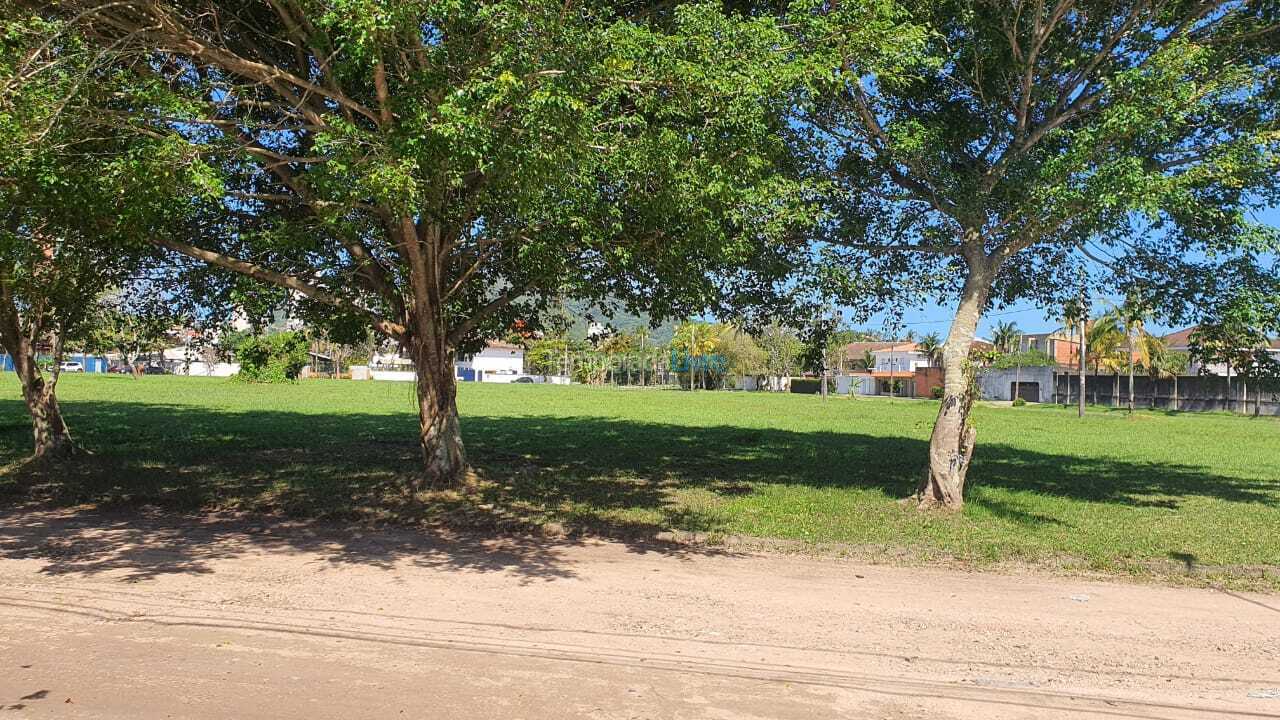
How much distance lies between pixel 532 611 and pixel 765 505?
19.4 ft

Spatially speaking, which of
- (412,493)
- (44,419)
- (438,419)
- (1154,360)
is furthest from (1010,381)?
(44,419)

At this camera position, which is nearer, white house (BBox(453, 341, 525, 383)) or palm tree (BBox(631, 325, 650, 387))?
palm tree (BBox(631, 325, 650, 387))

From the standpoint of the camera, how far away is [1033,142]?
11625 millimetres

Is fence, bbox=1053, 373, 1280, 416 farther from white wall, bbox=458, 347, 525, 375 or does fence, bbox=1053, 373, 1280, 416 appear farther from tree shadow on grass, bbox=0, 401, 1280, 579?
white wall, bbox=458, 347, 525, 375

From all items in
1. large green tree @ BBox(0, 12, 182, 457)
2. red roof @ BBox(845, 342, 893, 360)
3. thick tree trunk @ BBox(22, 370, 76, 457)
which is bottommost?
thick tree trunk @ BBox(22, 370, 76, 457)

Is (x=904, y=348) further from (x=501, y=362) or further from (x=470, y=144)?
(x=470, y=144)

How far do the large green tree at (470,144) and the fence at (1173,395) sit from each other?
39989 millimetres

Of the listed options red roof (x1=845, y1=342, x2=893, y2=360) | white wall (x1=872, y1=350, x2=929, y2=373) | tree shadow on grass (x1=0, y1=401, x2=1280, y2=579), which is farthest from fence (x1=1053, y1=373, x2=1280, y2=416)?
red roof (x1=845, y1=342, x2=893, y2=360)

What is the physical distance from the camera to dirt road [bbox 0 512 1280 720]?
4.90m

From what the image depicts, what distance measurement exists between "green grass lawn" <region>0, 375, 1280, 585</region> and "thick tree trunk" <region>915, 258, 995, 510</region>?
372 millimetres

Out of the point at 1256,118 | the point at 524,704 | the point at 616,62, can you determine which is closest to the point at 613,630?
the point at 524,704

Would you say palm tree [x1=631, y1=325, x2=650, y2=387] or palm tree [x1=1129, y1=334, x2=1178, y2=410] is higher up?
palm tree [x1=631, y1=325, x2=650, y2=387]

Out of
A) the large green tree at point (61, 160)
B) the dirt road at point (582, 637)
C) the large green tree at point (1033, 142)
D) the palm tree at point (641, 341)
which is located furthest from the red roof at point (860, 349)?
the dirt road at point (582, 637)

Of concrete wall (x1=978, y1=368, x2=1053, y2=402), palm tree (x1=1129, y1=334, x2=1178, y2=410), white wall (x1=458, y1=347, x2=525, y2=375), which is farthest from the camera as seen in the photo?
white wall (x1=458, y1=347, x2=525, y2=375)
